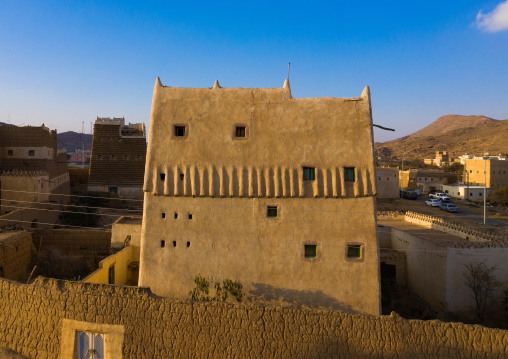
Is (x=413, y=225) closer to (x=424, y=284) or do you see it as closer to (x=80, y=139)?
(x=424, y=284)

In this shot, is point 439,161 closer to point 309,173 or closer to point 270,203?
point 309,173

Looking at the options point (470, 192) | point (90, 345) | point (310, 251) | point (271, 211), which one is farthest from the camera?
point (470, 192)

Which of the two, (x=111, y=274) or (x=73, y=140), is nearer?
(x=111, y=274)

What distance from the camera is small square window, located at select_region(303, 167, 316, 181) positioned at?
12.3 metres

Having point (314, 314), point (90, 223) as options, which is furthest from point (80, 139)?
point (314, 314)

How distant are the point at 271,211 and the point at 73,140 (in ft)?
561

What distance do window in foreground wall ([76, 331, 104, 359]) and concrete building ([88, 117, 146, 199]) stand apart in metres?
30.1

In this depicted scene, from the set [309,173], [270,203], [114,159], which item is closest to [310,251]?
[270,203]

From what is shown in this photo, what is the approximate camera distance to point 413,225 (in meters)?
24.1

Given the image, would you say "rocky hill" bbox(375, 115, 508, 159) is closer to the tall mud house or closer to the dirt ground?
the dirt ground

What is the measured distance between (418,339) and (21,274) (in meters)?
15.9

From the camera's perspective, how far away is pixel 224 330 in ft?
30.2

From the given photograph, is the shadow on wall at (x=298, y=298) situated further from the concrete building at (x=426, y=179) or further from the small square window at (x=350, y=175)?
the concrete building at (x=426, y=179)

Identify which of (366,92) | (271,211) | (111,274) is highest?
(366,92)
